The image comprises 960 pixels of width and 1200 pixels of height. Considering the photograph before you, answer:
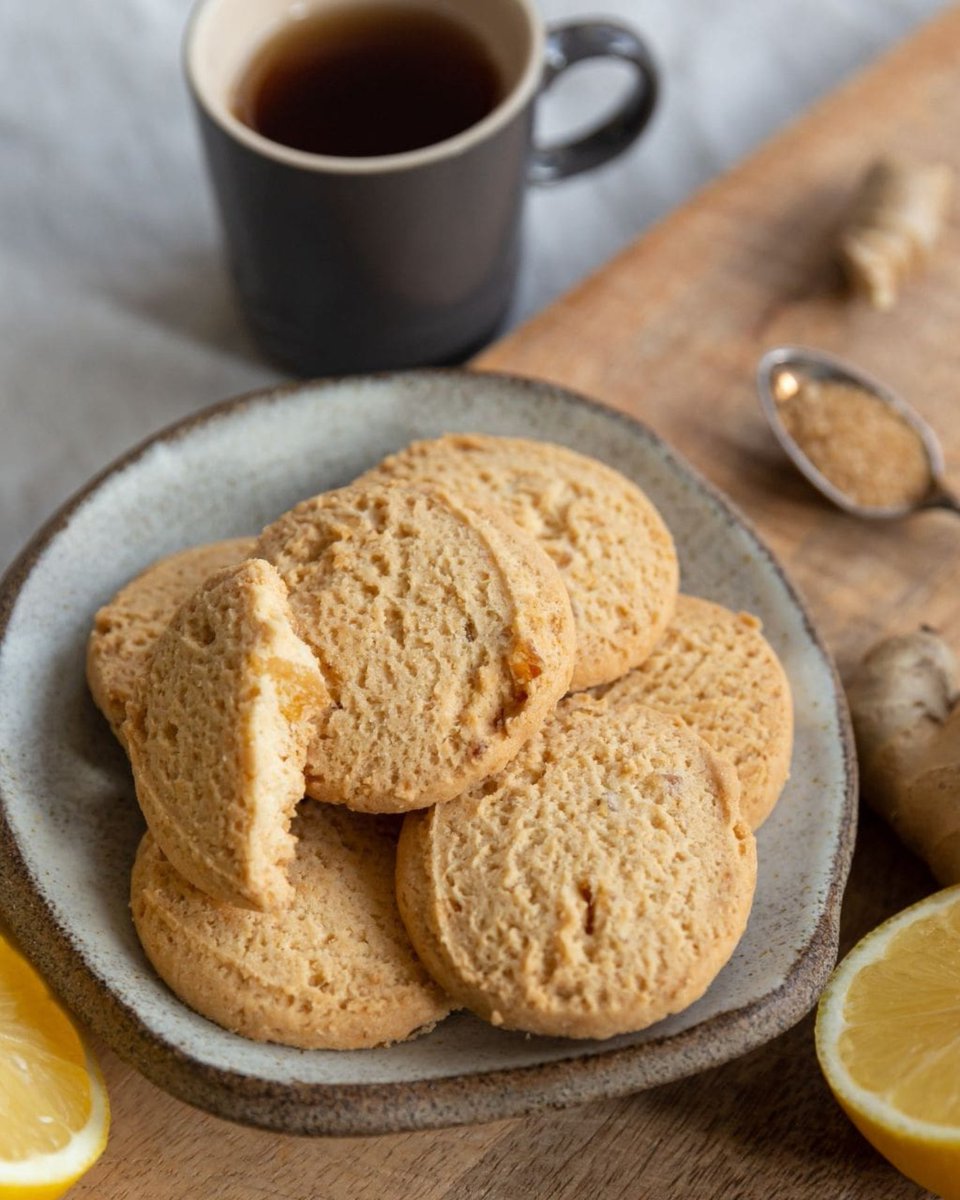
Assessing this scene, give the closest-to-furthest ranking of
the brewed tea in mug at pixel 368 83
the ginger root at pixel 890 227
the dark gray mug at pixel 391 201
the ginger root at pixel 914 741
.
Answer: the ginger root at pixel 914 741
the dark gray mug at pixel 391 201
the brewed tea in mug at pixel 368 83
the ginger root at pixel 890 227

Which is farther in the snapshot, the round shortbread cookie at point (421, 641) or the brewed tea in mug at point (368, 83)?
the brewed tea in mug at point (368, 83)

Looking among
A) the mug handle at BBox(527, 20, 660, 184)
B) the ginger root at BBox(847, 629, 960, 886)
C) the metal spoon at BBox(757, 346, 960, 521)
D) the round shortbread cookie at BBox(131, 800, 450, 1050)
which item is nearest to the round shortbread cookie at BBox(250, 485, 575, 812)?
the round shortbread cookie at BBox(131, 800, 450, 1050)

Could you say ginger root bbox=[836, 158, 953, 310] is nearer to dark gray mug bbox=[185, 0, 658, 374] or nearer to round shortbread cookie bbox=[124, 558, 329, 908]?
dark gray mug bbox=[185, 0, 658, 374]

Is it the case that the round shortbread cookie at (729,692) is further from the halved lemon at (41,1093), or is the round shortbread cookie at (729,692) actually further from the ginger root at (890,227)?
the ginger root at (890,227)

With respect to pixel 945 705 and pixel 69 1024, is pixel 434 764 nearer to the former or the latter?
pixel 69 1024

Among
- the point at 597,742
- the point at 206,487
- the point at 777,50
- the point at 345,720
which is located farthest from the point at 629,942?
the point at 777,50

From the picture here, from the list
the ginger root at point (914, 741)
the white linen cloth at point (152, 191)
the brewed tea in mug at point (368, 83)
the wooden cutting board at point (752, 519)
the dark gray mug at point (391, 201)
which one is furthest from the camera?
the white linen cloth at point (152, 191)

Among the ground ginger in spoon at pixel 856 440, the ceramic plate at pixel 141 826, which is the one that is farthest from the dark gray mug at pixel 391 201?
the ground ginger in spoon at pixel 856 440
